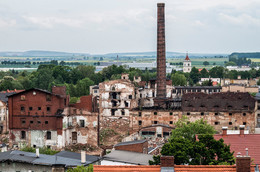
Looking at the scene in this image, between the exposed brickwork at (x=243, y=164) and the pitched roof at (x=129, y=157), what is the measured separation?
66.1ft

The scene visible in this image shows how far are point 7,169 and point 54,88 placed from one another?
27.4m

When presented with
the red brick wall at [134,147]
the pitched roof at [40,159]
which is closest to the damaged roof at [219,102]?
the red brick wall at [134,147]

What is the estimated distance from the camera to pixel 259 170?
23672 millimetres

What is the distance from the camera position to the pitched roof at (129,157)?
4447 centimetres

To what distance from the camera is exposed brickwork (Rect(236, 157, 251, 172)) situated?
23.2 meters

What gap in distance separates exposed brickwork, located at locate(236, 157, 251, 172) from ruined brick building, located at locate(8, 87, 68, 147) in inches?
1767

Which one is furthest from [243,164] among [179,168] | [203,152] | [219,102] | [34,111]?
[219,102]

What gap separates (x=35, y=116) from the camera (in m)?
67.5

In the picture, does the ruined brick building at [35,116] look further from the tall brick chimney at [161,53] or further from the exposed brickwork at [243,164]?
the exposed brickwork at [243,164]

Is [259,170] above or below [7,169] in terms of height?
above

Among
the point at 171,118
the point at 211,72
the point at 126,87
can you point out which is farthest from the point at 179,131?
the point at 211,72

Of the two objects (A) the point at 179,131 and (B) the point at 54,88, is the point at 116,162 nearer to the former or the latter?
(A) the point at 179,131

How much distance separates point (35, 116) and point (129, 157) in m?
23.9

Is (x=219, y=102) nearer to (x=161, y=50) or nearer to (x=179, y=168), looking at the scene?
(x=161, y=50)
